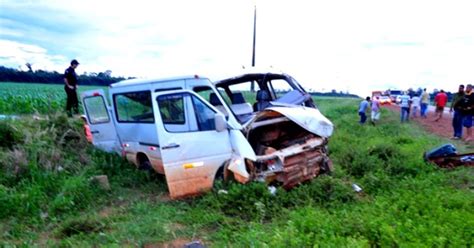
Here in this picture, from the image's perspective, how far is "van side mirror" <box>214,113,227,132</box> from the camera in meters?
6.35

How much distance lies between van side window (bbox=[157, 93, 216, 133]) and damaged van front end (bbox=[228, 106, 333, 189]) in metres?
0.72

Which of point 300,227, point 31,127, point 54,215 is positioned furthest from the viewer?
point 31,127

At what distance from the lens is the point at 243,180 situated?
6.12m

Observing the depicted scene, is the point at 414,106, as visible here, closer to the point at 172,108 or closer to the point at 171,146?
the point at 172,108

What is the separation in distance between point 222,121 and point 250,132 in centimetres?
80

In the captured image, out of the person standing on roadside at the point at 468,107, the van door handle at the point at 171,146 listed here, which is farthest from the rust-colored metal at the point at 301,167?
the person standing on roadside at the point at 468,107

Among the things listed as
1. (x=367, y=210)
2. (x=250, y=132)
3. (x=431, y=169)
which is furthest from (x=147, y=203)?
(x=431, y=169)

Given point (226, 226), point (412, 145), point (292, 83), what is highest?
point (292, 83)

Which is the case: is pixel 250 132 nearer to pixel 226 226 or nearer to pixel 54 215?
pixel 226 226

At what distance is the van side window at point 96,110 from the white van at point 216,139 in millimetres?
1260

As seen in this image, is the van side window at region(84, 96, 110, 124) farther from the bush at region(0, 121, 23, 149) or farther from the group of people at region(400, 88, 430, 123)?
the group of people at region(400, 88, 430, 123)

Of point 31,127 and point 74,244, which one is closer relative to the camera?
point 74,244

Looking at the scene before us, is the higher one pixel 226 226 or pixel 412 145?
pixel 226 226

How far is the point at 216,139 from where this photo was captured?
21.1ft
